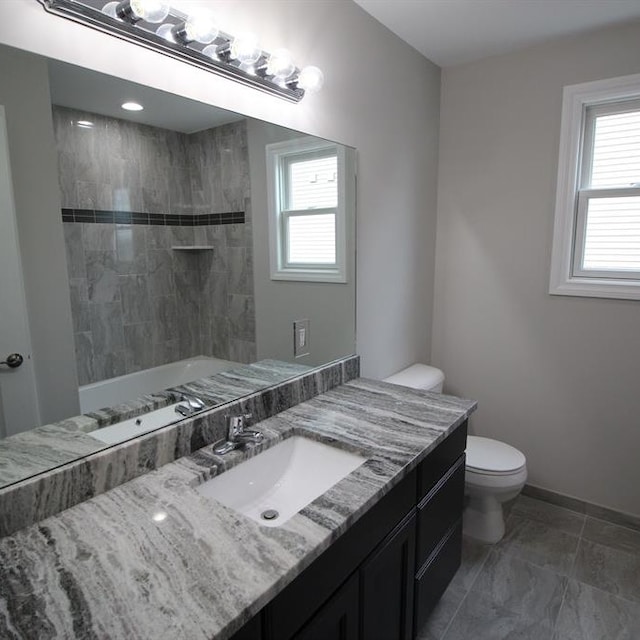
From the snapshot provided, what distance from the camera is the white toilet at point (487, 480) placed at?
214cm

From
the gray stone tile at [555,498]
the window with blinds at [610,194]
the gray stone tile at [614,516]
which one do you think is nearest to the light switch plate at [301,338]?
the window with blinds at [610,194]

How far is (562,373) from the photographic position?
2473mm

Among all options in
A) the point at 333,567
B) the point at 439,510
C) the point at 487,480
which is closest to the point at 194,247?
the point at 333,567

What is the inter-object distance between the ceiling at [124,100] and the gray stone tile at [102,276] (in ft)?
1.15

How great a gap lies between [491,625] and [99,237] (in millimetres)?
1984

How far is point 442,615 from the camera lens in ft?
6.06

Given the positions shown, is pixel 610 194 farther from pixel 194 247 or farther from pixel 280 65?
pixel 194 247

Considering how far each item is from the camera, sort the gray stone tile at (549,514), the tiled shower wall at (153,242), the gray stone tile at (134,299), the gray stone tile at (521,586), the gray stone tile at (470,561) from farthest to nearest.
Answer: the gray stone tile at (549,514) → the gray stone tile at (470,561) → the gray stone tile at (521,586) → the gray stone tile at (134,299) → the tiled shower wall at (153,242)

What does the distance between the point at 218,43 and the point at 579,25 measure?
178cm

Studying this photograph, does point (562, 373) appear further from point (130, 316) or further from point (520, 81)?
point (130, 316)

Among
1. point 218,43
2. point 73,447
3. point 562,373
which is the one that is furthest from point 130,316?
point 562,373

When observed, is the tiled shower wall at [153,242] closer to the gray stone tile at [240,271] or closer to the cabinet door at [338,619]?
the gray stone tile at [240,271]

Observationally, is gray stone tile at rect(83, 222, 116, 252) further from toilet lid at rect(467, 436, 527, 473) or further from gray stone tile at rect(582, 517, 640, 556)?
gray stone tile at rect(582, 517, 640, 556)

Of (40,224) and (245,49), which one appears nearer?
(40,224)
